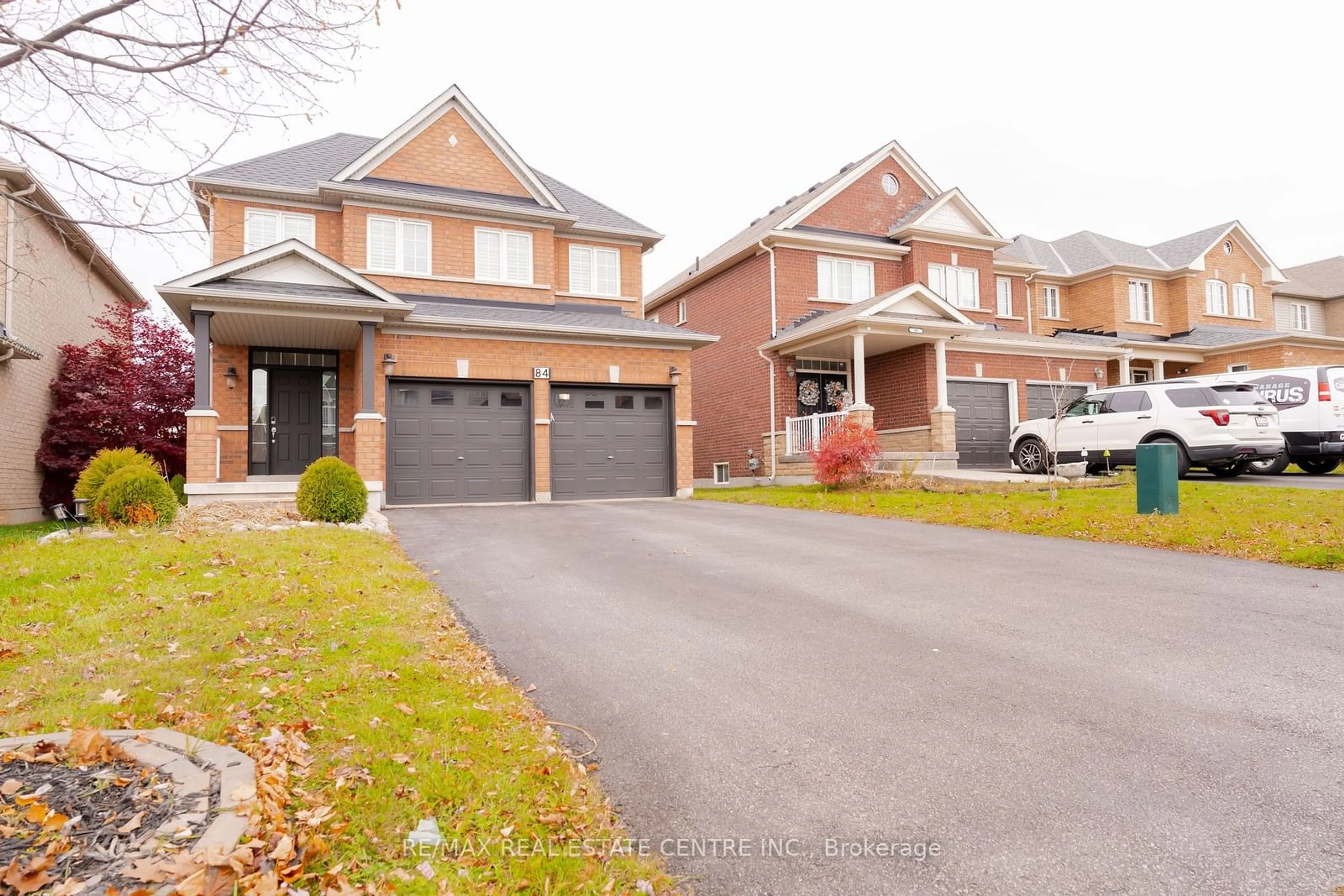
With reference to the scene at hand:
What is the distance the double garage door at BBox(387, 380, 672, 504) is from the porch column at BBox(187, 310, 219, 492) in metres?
3.09

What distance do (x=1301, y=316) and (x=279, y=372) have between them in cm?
3923

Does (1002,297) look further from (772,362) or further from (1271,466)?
(1271,466)

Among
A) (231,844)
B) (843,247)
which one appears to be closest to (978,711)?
(231,844)

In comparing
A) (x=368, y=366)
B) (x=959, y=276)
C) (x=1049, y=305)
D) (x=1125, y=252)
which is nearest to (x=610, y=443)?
(x=368, y=366)

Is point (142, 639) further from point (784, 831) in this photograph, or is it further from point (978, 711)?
point (978, 711)

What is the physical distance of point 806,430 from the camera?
1912cm

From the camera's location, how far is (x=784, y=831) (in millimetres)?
2682

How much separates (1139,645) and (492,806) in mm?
4226

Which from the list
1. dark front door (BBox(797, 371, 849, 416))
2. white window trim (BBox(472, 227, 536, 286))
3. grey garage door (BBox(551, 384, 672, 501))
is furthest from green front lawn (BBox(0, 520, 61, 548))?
dark front door (BBox(797, 371, 849, 416))

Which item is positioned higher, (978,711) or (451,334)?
(451,334)

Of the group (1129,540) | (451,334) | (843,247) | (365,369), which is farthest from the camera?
(843,247)

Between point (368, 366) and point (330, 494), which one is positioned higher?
point (368, 366)

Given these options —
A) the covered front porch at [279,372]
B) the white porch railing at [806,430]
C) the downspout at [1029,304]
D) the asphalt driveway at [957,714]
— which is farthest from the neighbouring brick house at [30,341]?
the downspout at [1029,304]

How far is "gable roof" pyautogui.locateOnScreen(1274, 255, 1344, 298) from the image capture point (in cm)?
3112
